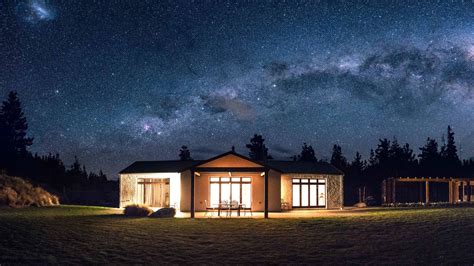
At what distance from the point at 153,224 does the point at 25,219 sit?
18.3 feet

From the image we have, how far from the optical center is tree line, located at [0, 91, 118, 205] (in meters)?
42.6

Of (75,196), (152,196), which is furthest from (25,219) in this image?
(75,196)

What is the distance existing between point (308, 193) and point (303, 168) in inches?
69.1

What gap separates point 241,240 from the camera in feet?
54.2

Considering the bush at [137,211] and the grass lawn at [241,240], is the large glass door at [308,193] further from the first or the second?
the bush at [137,211]

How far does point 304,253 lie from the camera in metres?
14.5

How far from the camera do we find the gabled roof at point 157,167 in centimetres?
3244

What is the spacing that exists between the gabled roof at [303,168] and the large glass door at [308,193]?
54 centimetres

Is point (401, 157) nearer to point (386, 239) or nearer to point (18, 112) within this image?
point (18, 112)

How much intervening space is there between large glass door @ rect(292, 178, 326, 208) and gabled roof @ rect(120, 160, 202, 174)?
656 cm

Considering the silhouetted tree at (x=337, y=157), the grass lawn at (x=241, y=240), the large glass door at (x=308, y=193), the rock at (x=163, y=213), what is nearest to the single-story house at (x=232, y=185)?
the large glass door at (x=308, y=193)

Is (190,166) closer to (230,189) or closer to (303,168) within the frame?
(230,189)

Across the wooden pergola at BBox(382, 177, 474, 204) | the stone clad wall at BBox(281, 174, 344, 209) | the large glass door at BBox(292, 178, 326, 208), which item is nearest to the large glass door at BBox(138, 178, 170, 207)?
the stone clad wall at BBox(281, 174, 344, 209)

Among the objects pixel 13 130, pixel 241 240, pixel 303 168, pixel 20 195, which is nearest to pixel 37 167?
pixel 13 130
